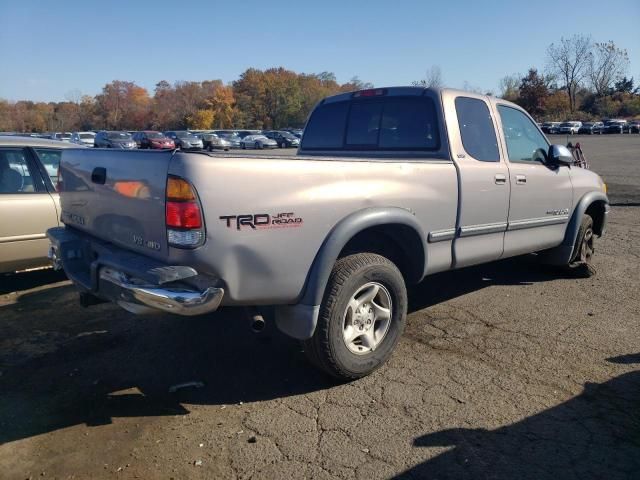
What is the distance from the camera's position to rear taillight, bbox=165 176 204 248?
2.81 m

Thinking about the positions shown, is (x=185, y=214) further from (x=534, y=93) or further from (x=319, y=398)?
(x=534, y=93)

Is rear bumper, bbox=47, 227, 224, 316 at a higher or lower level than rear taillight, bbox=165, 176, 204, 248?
lower

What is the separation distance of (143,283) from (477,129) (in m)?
3.15

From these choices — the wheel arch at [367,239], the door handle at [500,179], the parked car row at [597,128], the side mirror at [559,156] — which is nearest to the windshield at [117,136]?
the side mirror at [559,156]

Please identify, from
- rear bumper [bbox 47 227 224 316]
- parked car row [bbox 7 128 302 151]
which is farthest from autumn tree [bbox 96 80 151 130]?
rear bumper [bbox 47 227 224 316]

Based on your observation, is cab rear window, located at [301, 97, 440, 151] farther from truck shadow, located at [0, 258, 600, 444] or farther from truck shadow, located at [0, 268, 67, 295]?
truck shadow, located at [0, 268, 67, 295]

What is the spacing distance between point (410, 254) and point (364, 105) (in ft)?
5.55

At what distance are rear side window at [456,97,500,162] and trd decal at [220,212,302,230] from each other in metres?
2.02

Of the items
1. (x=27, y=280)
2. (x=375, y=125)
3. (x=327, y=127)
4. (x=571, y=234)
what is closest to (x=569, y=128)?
(x=571, y=234)

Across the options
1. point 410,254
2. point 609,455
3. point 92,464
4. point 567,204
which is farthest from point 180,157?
point 567,204

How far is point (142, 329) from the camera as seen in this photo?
4.68m

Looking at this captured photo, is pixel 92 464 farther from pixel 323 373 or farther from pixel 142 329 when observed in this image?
pixel 142 329

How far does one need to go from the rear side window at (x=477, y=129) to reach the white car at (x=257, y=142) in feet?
153

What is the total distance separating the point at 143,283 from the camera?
3.01 m
